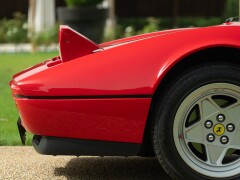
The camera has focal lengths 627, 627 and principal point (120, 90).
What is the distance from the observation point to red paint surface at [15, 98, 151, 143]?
3.64m

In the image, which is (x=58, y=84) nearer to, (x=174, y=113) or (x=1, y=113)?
(x=174, y=113)

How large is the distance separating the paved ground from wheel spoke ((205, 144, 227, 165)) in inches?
18.1

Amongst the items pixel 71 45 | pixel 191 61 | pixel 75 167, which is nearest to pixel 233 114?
pixel 191 61

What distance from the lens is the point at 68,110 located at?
12.0 feet

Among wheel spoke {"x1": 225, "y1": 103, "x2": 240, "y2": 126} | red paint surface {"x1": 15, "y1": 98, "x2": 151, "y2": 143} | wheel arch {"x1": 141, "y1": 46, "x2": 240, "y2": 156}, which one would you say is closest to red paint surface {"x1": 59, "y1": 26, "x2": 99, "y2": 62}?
red paint surface {"x1": 15, "y1": 98, "x2": 151, "y2": 143}

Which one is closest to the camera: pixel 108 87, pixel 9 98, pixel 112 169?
pixel 108 87

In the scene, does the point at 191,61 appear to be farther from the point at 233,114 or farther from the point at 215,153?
the point at 215,153

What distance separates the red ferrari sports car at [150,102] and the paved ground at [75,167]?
0.47 meters

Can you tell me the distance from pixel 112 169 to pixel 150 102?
909mm

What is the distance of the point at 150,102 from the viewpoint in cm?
363

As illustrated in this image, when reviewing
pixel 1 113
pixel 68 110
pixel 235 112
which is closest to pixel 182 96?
pixel 235 112

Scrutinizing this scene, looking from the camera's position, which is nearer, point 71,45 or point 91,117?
point 91,117

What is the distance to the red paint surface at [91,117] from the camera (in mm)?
3639

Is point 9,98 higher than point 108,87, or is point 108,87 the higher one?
point 108,87
